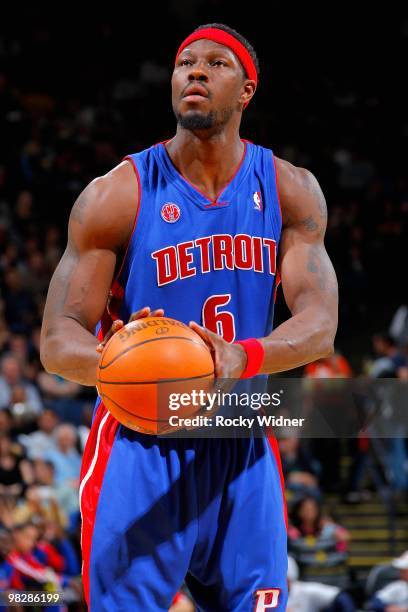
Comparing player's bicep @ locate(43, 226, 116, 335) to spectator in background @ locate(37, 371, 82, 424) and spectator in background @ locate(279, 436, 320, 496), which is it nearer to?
spectator in background @ locate(279, 436, 320, 496)

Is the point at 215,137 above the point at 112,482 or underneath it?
above

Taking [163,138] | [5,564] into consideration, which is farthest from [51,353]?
[163,138]

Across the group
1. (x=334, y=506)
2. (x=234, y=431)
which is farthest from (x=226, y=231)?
(x=334, y=506)

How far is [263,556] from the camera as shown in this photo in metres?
3.49

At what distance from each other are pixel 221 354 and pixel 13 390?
717 centimetres

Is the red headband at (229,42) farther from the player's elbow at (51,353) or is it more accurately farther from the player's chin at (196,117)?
the player's elbow at (51,353)

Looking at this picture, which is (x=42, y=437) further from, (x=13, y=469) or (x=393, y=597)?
(x=393, y=597)

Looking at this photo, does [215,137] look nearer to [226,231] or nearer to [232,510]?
[226,231]

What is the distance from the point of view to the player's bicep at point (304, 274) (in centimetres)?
364

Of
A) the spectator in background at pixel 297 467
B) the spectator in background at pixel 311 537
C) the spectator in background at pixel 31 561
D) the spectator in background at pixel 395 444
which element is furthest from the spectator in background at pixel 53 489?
the spectator in background at pixel 395 444

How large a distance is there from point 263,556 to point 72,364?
0.88 m

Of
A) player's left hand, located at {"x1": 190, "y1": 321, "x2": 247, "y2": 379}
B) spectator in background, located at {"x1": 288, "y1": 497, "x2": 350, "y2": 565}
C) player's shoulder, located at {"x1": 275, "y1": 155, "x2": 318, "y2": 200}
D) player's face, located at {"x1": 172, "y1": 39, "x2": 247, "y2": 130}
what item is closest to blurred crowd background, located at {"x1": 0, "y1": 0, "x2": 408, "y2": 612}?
spectator in background, located at {"x1": 288, "y1": 497, "x2": 350, "y2": 565}

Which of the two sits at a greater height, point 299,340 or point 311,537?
point 311,537

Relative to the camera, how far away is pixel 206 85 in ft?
12.0
